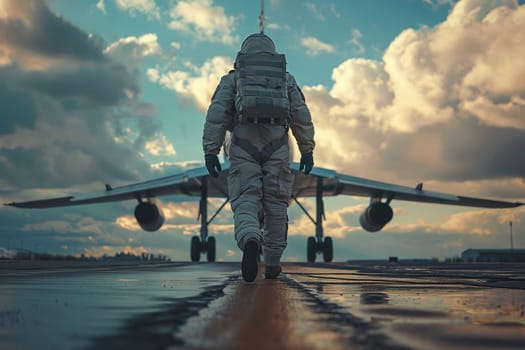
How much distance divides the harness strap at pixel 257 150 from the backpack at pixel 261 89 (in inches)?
8.1

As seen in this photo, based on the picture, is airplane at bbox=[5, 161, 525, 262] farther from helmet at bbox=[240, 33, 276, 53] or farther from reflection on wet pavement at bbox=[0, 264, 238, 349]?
reflection on wet pavement at bbox=[0, 264, 238, 349]

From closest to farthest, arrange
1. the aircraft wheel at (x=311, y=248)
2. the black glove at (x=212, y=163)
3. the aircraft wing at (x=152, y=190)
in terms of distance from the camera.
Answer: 1. the black glove at (x=212, y=163)
2. the aircraft wing at (x=152, y=190)
3. the aircraft wheel at (x=311, y=248)

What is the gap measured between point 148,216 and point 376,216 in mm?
7497

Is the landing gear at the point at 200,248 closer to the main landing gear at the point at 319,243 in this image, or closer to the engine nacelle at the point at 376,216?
the main landing gear at the point at 319,243

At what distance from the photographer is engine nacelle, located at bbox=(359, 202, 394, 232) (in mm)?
21344

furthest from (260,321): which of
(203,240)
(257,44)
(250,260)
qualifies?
(203,240)

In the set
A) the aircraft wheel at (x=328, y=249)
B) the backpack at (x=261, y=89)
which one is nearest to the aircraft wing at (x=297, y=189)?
the aircraft wheel at (x=328, y=249)

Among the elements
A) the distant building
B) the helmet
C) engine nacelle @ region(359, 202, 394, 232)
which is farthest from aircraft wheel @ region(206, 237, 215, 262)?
the distant building

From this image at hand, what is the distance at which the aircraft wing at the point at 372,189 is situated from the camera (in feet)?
68.8

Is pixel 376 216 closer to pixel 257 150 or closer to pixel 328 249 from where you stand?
pixel 328 249

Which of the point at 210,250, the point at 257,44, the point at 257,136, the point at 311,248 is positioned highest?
the point at 257,44

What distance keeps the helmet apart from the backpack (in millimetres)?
157

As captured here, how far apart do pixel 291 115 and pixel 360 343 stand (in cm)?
486

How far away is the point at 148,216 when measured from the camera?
21.4 metres
